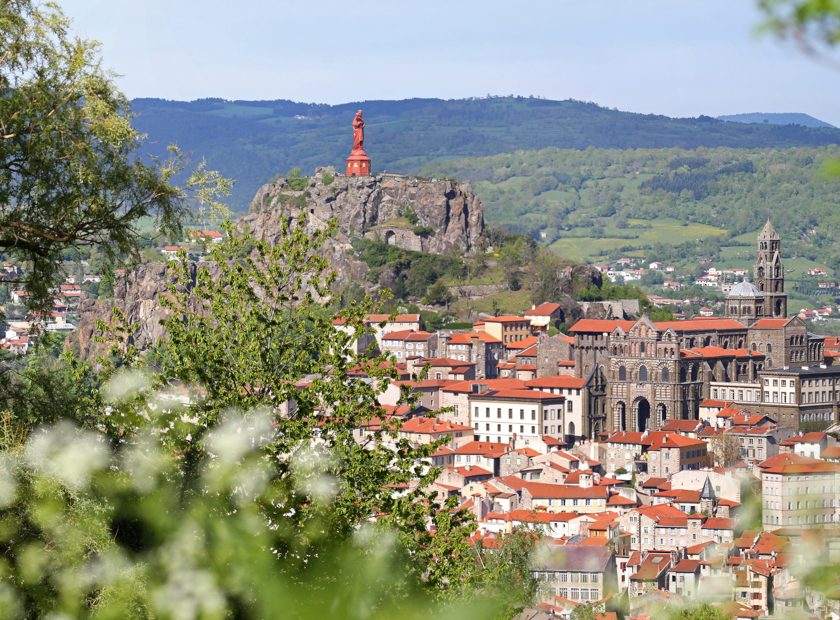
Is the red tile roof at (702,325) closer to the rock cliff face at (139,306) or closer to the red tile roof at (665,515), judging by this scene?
the rock cliff face at (139,306)

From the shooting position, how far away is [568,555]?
42562mm

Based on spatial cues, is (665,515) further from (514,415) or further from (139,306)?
(139,306)

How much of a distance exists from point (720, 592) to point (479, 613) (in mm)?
1217

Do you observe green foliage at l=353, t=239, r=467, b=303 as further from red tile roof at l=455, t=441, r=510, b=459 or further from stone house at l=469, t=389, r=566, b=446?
red tile roof at l=455, t=441, r=510, b=459

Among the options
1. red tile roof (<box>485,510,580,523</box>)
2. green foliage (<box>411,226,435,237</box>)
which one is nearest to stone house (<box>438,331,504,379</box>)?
green foliage (<box>411,226,435,237</box>)

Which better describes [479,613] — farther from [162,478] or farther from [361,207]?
[361,207]

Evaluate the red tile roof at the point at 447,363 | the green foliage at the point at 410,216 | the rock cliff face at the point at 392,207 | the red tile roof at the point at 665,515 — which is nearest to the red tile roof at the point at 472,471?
the red tile roof at the point at 665,515

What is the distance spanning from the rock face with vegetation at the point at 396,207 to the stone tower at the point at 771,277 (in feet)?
64.3

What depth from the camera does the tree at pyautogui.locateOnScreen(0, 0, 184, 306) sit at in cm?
1030

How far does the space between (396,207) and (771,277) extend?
1042 inches

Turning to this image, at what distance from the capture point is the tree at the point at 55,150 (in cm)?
1030

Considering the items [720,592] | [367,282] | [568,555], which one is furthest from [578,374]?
[720,592]

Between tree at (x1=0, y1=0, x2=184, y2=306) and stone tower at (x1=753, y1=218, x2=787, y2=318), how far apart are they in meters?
73.7

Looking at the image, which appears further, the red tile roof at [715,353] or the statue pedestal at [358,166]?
the statue pedestal at [358,166]
